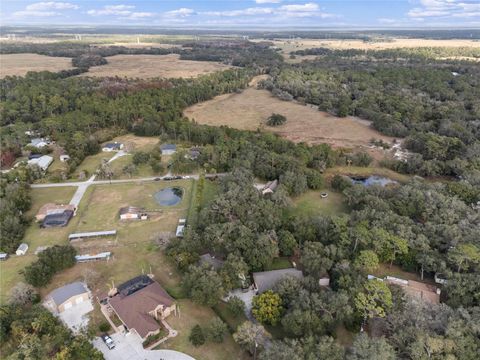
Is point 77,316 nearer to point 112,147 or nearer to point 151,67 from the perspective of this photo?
point 112,147

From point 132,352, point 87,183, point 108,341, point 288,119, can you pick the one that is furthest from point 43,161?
point 288,119

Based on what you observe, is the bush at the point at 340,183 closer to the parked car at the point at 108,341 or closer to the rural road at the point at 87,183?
the rural road at the point at 87,183

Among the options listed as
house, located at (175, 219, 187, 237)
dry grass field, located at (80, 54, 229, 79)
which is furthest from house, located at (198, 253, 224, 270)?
dry grass field, located at (80, 54, 229, 79)

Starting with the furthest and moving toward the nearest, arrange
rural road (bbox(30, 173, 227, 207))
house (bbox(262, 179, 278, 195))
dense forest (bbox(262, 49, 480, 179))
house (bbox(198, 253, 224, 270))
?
dense forest (bbox(262, 49, 480, 179))
rural road (bbox(30, 173, 227, 207))
house (bbox(262, 179, 278, 195))
house (bbox(198, 253, 224, 270))

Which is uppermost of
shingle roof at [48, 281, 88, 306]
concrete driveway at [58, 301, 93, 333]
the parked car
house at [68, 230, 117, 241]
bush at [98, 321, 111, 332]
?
shingle roof at [48, 281, 88, 306]

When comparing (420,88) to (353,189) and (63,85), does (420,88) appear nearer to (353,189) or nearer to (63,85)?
(353,189)

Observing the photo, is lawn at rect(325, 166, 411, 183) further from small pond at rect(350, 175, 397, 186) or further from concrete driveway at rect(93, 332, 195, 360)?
concrete driveway at rect(93, 332, 195, 360)

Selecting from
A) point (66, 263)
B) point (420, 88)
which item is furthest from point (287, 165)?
point (420, 88)
